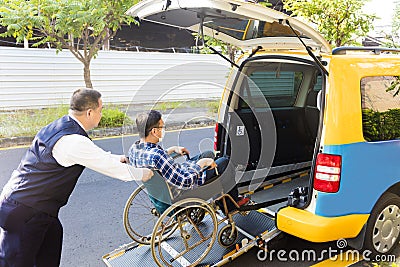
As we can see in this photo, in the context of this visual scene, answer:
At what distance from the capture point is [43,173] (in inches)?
89.3

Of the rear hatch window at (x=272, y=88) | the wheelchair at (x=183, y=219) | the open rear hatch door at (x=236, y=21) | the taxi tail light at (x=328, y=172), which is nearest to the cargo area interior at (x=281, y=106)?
the rear hatch window at (x=272, y=88)

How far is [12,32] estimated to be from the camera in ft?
25.8

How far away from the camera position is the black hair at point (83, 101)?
236 centimetres

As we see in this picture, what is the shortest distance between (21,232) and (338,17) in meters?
5.90

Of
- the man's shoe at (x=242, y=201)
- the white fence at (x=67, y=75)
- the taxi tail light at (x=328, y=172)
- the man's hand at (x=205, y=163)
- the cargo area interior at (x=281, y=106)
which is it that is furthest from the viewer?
the white fence at (x=67, y=75)

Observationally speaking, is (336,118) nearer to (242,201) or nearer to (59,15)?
(242,201)

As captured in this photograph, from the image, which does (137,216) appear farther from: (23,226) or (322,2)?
(322,2)

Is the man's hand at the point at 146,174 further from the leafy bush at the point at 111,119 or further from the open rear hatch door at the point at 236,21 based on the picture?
the leafy bush at the point at 111,119

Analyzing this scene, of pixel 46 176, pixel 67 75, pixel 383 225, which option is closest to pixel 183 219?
pixel 46 176

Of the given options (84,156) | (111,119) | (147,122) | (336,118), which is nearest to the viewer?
(84,156)

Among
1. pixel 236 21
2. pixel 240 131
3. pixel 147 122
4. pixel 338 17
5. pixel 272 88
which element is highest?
pixel 338 17

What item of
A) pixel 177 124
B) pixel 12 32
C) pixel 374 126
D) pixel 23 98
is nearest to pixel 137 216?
pixel 374 126

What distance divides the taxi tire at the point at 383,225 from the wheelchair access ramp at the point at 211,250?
752 mm

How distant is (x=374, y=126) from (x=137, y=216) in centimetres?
262
